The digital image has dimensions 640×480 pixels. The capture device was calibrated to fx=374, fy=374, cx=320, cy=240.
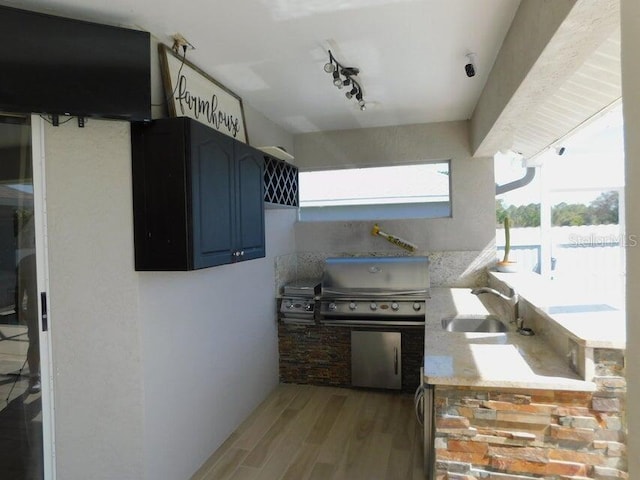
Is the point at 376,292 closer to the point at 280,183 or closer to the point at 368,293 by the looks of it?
the point at 368,293

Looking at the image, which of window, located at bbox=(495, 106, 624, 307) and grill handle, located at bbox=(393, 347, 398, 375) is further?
window, located at bbox=(495, 106, 624, 307)

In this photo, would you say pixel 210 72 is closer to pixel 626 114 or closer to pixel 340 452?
pixel 626 114

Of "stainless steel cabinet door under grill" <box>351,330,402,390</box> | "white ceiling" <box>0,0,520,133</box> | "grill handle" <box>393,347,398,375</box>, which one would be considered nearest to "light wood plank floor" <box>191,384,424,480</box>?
"stainless steel cabinet door under grill" <box>351,330,402,390</box>

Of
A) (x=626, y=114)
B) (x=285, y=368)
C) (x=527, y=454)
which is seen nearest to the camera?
(x=626, y=114)

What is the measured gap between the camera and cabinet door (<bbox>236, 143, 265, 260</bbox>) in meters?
2.32

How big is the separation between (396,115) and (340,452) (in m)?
2.74

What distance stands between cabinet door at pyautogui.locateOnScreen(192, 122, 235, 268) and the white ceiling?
504 millimetres

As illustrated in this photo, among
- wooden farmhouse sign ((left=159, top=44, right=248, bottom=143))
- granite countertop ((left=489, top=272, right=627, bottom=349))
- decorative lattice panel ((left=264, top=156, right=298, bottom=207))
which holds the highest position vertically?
wooden farmhouse sign ((left=159, top=44, right=248, bottom=143))

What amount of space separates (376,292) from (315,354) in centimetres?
87

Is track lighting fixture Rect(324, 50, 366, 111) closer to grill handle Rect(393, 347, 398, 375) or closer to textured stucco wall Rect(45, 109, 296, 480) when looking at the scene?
textured stucco wall Rect(45, 109, 296, 480)

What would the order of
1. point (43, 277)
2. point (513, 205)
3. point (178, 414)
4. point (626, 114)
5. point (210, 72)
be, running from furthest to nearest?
point (513, 205) → point (210, 72) → point (178, 414) → point (43, 277) → point (626, 114)

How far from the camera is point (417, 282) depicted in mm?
3271

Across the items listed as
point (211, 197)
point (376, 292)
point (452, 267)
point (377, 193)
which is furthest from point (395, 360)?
point (211, 197)

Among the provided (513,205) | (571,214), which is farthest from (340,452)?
(571,214)
